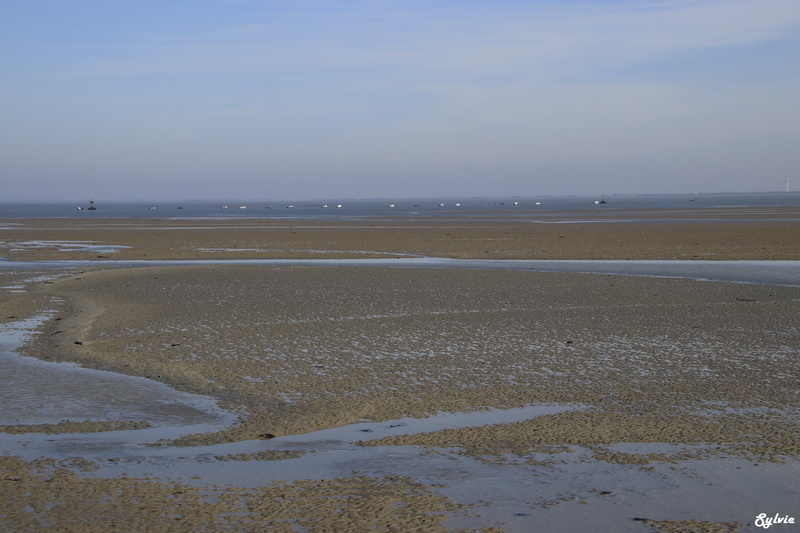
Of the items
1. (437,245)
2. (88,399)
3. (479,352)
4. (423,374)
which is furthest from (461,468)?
(437,245)

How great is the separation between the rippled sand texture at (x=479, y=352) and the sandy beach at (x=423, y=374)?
0.17ft

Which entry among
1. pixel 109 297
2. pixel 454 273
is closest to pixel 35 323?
pixel 109 297

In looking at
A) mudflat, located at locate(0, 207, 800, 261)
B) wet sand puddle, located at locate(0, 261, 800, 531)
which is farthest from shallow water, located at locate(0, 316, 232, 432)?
mudflat, located at locate(0, 207, 800, 261)

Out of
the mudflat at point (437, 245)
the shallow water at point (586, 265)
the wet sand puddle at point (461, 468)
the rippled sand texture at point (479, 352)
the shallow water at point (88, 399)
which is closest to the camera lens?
the wet sand puddle at point (461, 468)

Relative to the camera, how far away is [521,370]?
1262 centimetres

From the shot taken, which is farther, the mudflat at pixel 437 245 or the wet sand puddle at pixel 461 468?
the mudflat at pixel 437 245

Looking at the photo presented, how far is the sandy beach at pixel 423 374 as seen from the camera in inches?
274

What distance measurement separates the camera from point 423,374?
40.6 feet

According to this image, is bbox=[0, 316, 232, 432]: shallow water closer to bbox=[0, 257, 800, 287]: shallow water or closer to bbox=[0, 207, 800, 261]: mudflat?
bbox=[0, 257, 800, 287]: shallow water

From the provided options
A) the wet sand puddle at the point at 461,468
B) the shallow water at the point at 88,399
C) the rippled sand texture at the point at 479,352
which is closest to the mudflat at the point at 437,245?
the rippled sand texture at the point at 479,352

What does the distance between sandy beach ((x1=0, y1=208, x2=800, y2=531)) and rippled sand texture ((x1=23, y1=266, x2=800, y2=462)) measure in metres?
0.05

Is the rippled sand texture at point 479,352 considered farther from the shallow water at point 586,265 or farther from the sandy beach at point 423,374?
the shallow water at point 586,265

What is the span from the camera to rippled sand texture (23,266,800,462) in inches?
376

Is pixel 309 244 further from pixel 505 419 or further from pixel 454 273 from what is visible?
pixel 505 419
